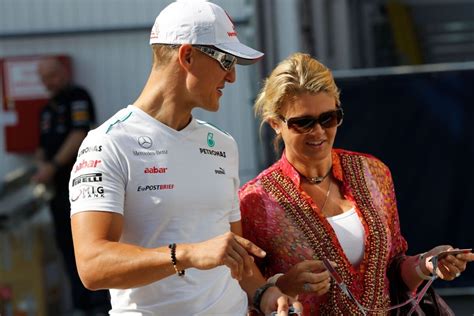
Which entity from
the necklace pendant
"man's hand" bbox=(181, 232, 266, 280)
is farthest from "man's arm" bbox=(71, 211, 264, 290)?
the necklace pendant

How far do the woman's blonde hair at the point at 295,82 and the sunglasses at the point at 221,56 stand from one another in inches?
21.3

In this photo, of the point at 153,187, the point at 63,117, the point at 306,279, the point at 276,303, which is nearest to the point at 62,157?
the point at 63,117

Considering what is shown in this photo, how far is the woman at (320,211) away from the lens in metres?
3.51

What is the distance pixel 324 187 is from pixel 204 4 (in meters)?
0.89

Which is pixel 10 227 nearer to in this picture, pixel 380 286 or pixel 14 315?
pixel 14 315

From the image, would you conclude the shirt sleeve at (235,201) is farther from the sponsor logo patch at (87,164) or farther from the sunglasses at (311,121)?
the sponsor logo patch at (87,164)

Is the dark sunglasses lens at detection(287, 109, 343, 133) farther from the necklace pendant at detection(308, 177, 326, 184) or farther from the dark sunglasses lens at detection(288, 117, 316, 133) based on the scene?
the necklace pendant at detection(308, 177, 326, 184)

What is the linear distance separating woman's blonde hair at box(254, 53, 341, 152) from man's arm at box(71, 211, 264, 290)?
0.89 meters

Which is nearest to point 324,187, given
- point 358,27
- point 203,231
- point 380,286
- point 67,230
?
point 380,286

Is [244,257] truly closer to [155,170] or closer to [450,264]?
[155,170]

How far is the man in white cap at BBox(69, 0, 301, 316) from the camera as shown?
288cm

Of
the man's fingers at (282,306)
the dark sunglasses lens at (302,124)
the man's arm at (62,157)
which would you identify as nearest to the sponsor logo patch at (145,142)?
the man's fingers at (282,306)

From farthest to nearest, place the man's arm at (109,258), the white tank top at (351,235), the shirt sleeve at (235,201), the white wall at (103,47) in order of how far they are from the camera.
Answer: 1. the white wall at (103,47)
2. the white tank top at (351,235)
3. the shirt sleeve at (235,201)
4. the man's arm at (109,258)

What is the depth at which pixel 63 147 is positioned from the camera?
23.7ft
